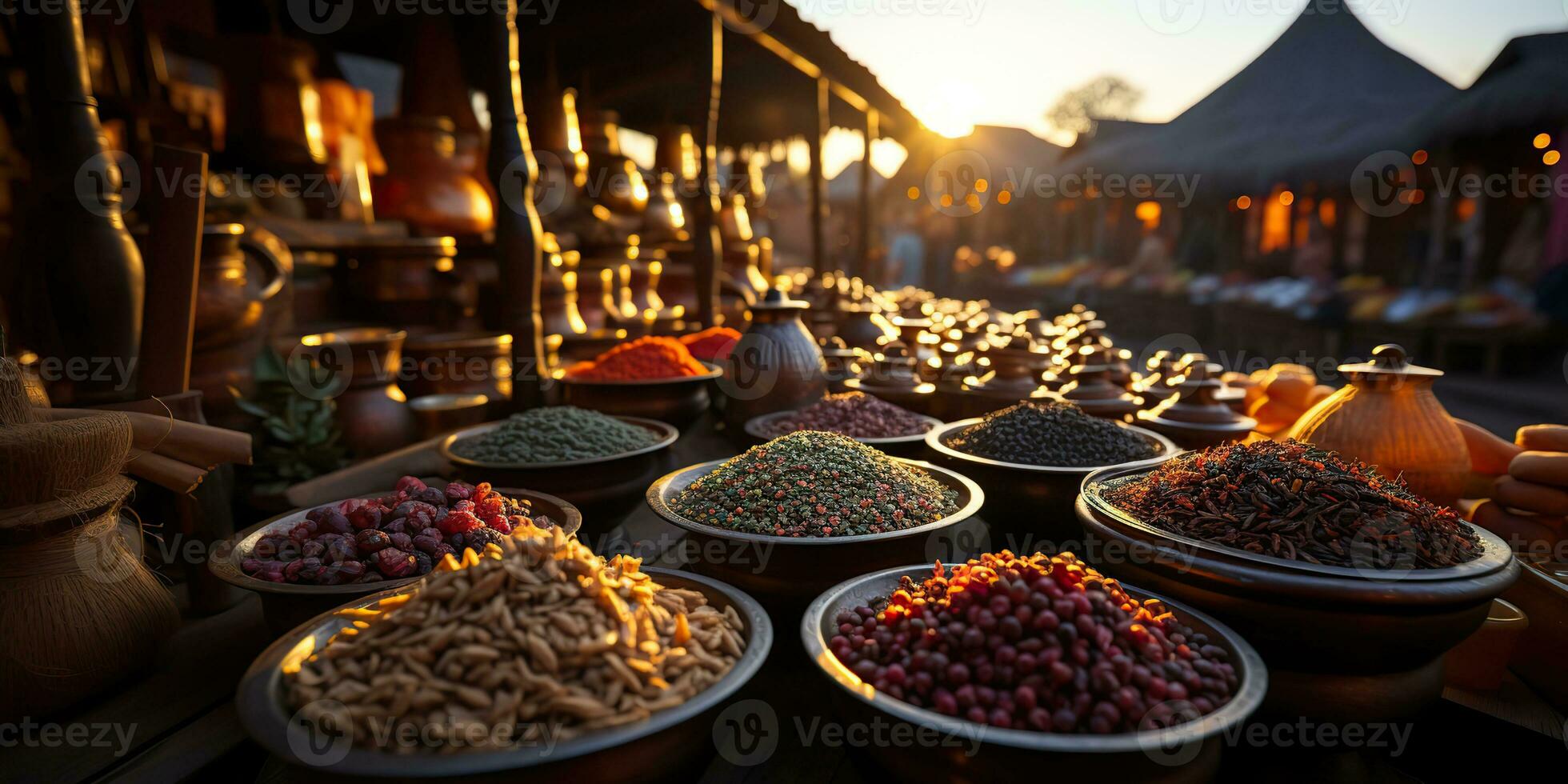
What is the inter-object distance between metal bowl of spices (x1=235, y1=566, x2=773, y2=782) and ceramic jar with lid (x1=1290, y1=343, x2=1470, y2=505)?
1.90m

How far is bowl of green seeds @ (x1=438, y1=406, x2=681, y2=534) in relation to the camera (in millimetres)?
2172

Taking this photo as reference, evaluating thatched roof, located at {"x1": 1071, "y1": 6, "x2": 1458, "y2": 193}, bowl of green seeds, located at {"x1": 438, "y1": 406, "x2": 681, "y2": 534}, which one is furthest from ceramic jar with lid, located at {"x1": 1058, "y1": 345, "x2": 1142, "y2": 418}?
thatched roof, located at {"x1": 1071, "y1": 6, "x2": 1458, "y2": 193}

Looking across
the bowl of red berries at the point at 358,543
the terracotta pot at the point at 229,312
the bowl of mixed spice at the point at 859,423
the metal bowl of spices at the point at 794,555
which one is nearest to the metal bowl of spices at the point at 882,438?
the bowl of mixed spice at the point at 859,423

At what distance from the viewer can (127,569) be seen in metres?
1.54

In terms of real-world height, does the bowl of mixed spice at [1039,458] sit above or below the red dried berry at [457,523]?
below

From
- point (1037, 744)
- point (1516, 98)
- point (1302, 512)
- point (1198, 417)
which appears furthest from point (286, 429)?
point (1516, 98)

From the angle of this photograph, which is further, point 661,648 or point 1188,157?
point 1188,157

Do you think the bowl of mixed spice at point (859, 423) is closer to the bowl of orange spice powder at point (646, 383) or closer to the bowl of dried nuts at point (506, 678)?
the bowl of orange spice powder at point (646, 383)

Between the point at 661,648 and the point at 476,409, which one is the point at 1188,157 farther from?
the point at 661,648

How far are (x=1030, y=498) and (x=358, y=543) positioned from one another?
171 centimetres

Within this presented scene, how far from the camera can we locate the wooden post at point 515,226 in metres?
2.88

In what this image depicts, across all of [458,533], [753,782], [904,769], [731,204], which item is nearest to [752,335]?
[458,533]

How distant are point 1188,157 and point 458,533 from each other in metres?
10.7

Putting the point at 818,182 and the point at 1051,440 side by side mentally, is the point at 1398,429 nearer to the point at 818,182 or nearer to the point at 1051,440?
the point at 1051,440
